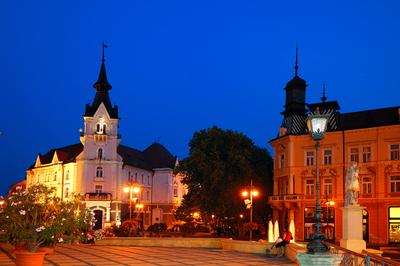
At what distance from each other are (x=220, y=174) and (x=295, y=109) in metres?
10.8

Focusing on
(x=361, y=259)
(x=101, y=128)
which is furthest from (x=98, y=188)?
(x=361, y=259)

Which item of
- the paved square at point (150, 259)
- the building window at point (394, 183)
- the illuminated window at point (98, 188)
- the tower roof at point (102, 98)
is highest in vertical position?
the tower roof at point (102, 98)

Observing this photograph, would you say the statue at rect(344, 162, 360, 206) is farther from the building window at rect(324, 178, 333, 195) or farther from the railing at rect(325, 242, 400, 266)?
the building window at rect(324, 178, 333, 195)

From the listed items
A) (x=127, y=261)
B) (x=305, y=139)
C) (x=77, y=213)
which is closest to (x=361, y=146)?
(x=305, y=139)

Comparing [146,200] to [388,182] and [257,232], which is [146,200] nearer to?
[257,232]

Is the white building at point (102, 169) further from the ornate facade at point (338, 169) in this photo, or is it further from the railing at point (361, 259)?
the railing at point (361, 259)

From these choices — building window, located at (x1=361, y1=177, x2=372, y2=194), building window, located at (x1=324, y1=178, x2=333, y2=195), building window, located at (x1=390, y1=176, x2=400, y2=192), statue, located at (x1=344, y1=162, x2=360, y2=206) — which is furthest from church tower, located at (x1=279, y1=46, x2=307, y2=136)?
statue, located at (x1=344, y1=162, x2=360, y2=206)

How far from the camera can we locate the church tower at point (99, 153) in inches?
2872

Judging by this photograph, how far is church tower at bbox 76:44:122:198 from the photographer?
239ft

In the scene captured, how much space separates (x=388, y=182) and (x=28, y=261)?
123 ft

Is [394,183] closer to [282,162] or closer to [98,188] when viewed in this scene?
[282,162]

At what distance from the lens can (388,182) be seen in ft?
155

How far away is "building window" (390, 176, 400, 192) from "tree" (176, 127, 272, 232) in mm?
14183

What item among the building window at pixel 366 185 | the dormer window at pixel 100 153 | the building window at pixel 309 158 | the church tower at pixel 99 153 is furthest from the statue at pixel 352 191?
the dormer window at pixel 100 153
